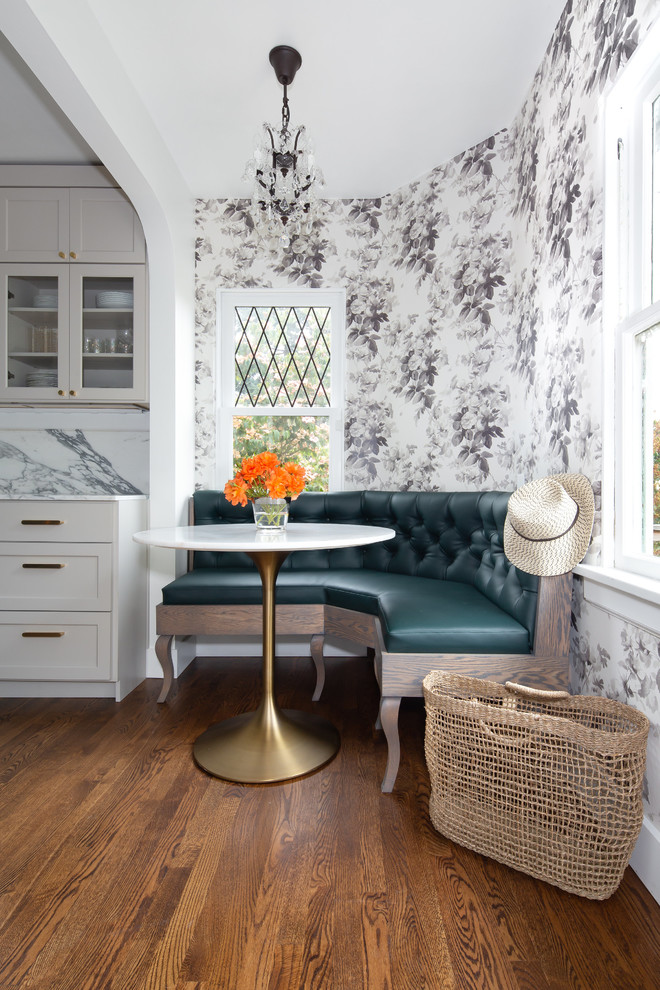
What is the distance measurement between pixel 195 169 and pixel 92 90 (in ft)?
3.32

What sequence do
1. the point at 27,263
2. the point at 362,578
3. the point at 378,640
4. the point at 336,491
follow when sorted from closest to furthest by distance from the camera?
the point at 378,640 → the point at 362,578 → the point at 27,263 → the point at 336,491

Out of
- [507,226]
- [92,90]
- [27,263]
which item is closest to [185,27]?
[92,90]

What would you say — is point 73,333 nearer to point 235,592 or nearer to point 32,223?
point 32,223

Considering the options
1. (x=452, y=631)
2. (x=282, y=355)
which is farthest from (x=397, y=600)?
(x=282, y=355)

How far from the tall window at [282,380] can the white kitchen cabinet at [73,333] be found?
0.56 meters

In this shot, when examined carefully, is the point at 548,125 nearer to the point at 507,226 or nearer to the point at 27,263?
the point at 507,226

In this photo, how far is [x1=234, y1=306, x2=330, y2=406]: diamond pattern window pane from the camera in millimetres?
3076

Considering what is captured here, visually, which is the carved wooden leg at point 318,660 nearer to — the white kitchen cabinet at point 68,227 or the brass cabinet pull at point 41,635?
the brass cabinet pull at point 41,635

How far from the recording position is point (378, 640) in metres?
1.98

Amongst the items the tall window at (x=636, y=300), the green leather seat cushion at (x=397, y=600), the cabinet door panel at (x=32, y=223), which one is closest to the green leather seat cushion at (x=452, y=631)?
→ the green leather seat cushion at (x=397, y=600)

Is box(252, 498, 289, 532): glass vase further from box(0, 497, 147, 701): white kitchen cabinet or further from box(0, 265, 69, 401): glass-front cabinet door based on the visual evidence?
box(0, 265, 69, 401): glass-front cabinet door

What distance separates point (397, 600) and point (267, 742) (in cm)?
68

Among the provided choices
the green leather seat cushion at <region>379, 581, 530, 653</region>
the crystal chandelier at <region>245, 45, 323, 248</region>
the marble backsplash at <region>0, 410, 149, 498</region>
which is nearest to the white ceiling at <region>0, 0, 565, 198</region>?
the crystal chandelier at <region>245, 45, 323, 248</region>

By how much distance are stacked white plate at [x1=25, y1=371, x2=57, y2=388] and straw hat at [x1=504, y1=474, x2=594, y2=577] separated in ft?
Result: 7.62
